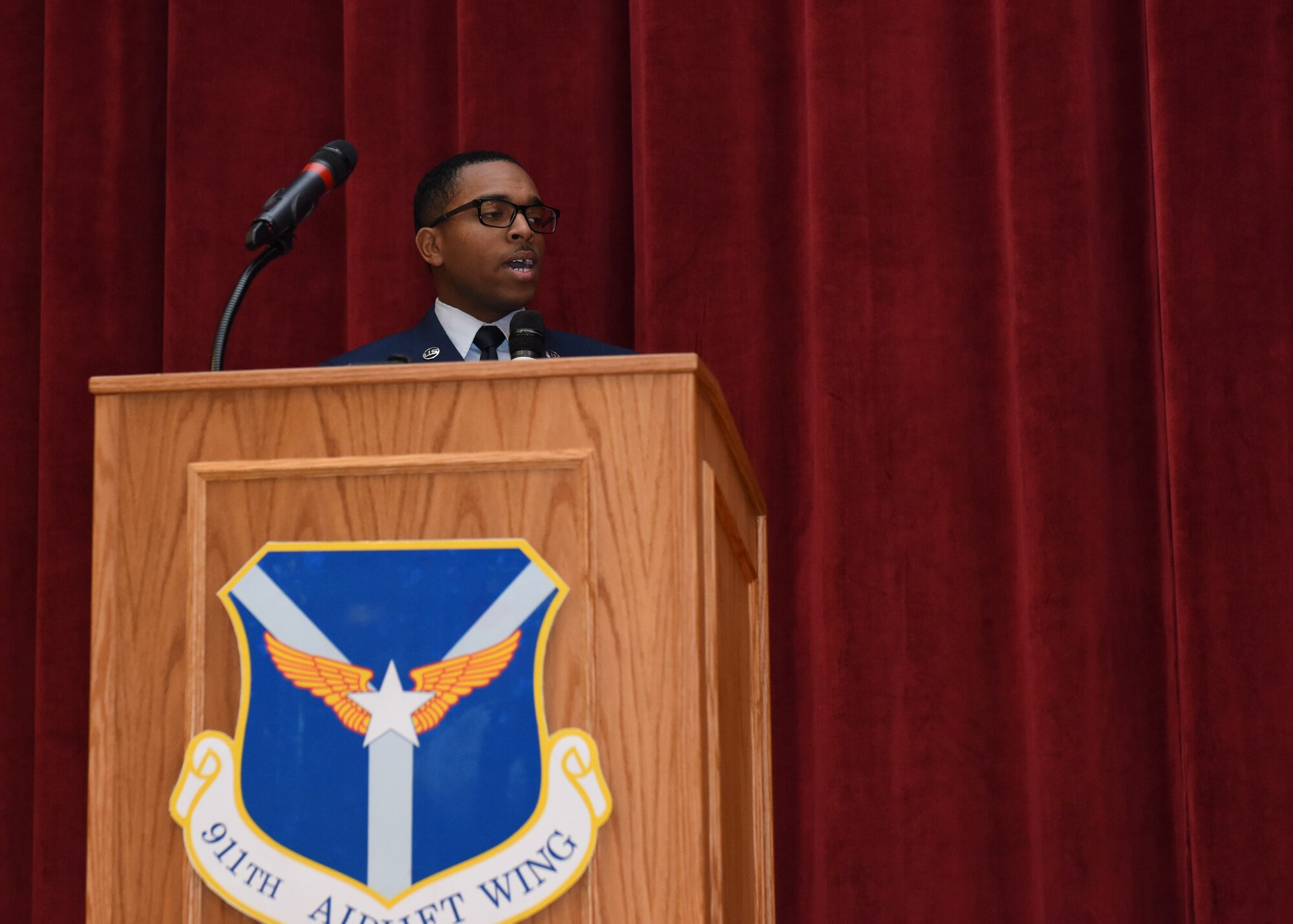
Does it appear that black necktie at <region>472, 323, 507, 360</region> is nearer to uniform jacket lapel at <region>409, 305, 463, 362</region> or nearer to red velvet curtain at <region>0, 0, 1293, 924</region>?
uniform jacket lapel at <region>409, 305, 463, 362</region>

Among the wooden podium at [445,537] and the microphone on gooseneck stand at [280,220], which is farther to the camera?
the microphone on gooseneck stand at [280,220]

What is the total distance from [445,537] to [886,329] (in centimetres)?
126

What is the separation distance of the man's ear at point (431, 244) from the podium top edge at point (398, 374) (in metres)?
1.05

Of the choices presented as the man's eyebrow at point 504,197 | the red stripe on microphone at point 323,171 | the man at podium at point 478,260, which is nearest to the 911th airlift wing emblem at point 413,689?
the red stripe on microphone at point 323,171

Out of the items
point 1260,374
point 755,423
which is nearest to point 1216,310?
point 1260,374

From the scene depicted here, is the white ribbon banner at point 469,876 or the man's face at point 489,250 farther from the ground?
the man's face at point 489,250

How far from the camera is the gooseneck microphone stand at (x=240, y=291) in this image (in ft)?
4.17

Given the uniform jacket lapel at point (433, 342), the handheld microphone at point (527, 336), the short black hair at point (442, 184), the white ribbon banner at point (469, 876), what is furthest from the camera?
the short black hair at point (442, 184)

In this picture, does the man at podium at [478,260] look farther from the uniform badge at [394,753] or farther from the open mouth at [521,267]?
the uniform badge at [394,753]

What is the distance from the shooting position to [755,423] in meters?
2.13

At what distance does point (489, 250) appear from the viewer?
78.2 inches

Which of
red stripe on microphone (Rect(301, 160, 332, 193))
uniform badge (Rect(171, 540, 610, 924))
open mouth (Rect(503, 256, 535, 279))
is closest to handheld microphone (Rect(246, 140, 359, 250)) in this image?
red stripe on microphone (Rect(301, 160, 332, 193))

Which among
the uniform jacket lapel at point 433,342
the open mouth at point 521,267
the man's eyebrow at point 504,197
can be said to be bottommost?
the uniform jacket lapel at point 433,342

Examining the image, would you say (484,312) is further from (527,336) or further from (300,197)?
(527,336)
